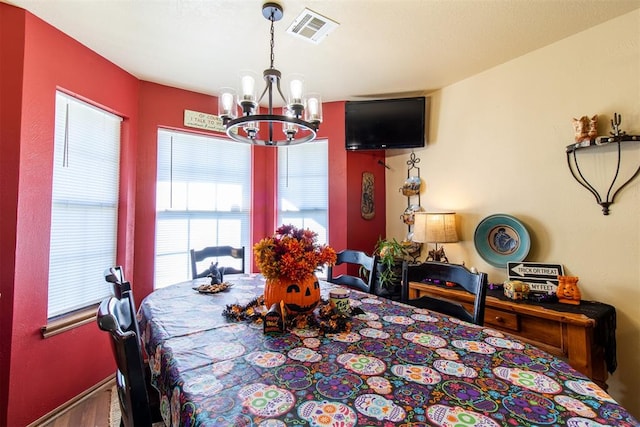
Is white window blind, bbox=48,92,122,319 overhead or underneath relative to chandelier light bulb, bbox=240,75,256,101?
underneath

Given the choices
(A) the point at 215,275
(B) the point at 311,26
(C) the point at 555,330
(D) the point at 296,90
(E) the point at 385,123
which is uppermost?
(B) the point at 311,26

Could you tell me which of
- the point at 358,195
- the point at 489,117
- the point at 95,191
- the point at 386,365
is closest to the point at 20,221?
the point at 95,191

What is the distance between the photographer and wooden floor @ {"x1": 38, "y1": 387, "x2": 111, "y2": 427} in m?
1.85

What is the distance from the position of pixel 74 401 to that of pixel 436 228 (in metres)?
3.08

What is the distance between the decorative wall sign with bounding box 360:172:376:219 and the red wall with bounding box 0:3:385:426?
227cm

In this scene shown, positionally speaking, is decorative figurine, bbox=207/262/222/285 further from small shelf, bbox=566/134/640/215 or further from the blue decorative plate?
small shelf, bbox=566/134/640/215

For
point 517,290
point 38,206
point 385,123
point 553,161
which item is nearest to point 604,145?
point 553,161

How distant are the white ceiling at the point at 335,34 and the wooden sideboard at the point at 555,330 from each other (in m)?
1.81

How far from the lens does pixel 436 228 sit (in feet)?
8.33

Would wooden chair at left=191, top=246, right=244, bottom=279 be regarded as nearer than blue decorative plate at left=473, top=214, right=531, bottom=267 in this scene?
No

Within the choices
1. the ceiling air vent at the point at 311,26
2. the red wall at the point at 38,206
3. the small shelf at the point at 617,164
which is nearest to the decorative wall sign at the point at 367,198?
the ceiling air vent at the point at 311,26

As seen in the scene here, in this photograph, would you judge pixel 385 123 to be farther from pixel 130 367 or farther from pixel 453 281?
pixel 130 367

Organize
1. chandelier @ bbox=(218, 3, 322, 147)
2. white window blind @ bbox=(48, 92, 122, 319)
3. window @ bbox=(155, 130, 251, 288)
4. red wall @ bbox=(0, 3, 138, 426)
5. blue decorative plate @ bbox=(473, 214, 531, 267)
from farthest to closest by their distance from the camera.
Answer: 1. window @ bbox=(155, 130, 251, 288)
2. blue decorative plate @ bbox=(473, 214, 531, 267)
3. white window blind @ bbox=(48, 92, 122, 319)
4. red wall @ bbox=(0, 3, 138, 426)
5. chandelier @ bbox=(218, 3, 322, 147)

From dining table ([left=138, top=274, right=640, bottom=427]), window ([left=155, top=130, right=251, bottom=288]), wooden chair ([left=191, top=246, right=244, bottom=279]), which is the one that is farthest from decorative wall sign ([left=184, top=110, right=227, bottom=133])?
dining table ([left=138, top=274, right=640, bottom=427])
